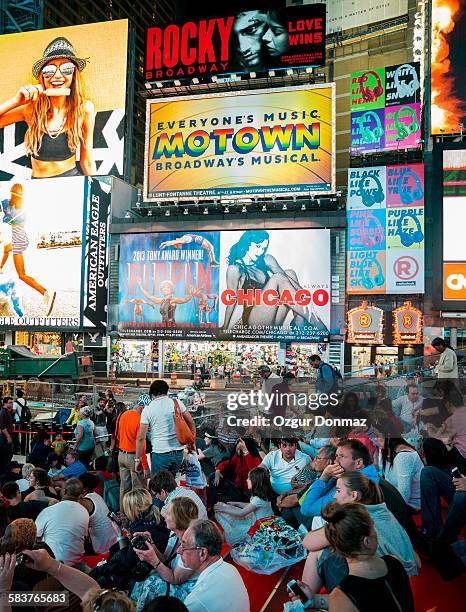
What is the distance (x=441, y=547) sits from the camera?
16.1 feet

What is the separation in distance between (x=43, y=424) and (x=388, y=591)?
13298 mm

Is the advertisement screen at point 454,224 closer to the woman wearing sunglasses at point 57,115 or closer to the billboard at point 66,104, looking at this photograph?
the billboard at point 66,104

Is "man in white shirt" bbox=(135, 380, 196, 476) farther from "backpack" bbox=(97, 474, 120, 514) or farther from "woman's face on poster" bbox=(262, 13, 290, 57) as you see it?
"woman's face on poster" bbox=(262, 13, 290, 57)

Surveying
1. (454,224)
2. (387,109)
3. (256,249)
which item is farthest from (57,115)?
(454,224)

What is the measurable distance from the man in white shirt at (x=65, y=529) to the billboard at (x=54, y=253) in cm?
2998

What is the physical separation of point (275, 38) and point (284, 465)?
36.2 m

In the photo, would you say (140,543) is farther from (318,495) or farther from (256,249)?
(256,249)

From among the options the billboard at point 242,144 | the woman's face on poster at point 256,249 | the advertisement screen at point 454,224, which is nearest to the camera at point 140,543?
the advertisement screen at point 454,224

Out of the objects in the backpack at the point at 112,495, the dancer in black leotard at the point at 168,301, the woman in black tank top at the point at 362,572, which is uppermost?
the dancer in black leotard at the point at 168,301

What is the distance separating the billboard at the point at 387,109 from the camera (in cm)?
3334

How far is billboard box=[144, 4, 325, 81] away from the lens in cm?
3528

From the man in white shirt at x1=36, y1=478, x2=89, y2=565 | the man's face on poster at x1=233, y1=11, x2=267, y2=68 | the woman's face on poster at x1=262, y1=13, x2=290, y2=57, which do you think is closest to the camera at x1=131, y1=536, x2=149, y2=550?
the man in white shirt at x1=36, y1=478, x2=89, y2=565

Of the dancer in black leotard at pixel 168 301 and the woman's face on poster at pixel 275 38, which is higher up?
the woman's face on poster at pixel 275 38

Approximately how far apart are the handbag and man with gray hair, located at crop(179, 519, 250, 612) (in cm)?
321
